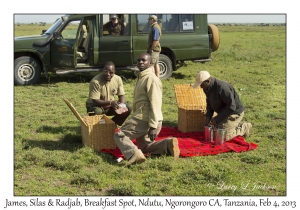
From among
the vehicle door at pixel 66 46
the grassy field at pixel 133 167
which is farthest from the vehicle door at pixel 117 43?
the grassy field at pixel 133 167

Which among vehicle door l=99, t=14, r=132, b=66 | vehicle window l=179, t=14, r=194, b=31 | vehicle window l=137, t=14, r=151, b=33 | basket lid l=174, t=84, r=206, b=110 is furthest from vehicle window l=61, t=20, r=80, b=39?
basket lid l=174, t=84, r=206, b=110

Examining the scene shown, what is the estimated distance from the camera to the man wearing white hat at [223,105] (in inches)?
262

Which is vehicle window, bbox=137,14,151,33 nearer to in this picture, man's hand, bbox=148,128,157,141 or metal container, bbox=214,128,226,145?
metal container, bbox=214,128,226,145

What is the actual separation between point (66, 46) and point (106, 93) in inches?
198

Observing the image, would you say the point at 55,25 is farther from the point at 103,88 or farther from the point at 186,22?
the point at 103,88

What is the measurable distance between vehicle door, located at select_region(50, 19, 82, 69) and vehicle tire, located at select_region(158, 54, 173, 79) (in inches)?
102

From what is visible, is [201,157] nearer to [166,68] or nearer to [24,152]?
[24,152]

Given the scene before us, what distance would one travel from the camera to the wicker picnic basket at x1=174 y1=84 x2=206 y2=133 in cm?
754

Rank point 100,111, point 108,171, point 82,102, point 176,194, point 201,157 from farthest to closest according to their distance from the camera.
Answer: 1. point 82,102
2. point 100,111
3. point 201,157
4. point 108,171
5. point 176,194

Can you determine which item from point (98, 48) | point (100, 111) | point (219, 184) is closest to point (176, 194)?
point (219, 184)

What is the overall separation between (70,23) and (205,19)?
12.7 feet

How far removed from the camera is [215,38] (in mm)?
13273

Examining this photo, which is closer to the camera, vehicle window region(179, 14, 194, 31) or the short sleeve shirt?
the short sleeve shirt

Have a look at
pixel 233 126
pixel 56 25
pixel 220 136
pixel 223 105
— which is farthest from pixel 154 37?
pixel 220 136
